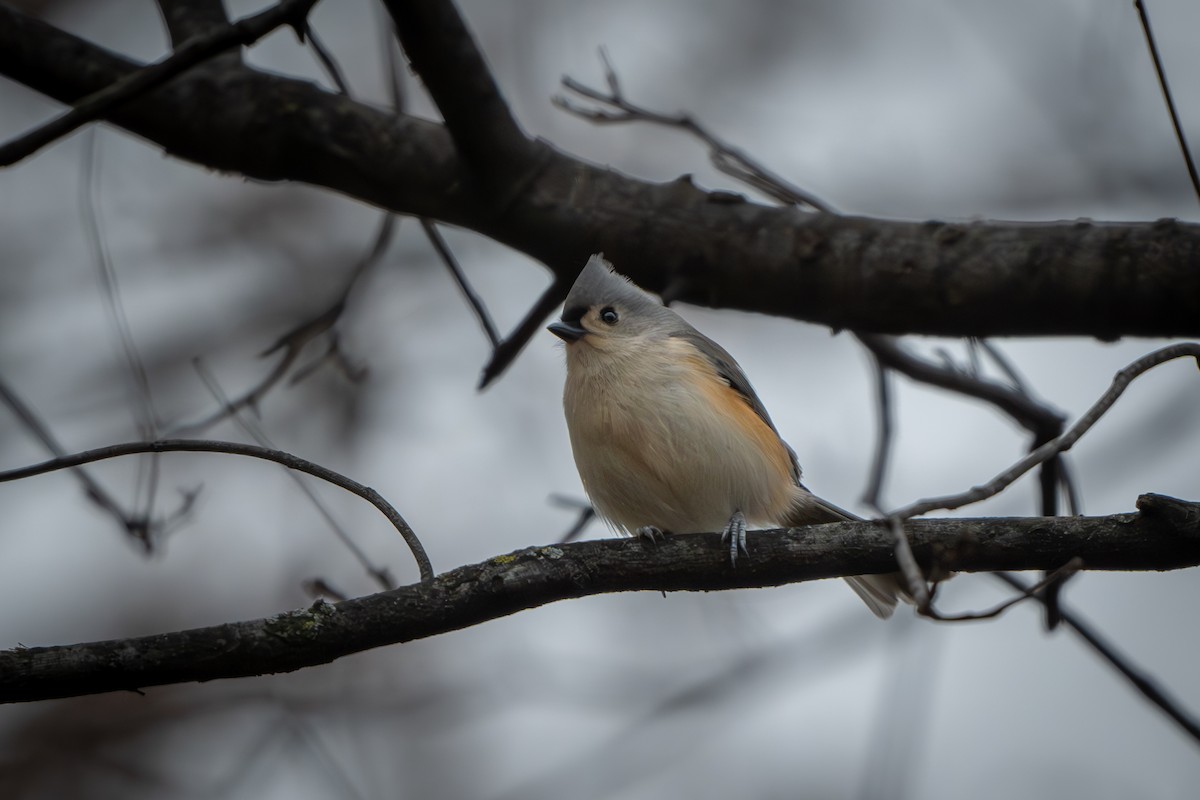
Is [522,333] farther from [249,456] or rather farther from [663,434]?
[249,456]

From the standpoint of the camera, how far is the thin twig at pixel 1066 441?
2.01 metres

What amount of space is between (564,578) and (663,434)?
Result: 1.05m

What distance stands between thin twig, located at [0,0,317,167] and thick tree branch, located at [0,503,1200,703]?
1.03m

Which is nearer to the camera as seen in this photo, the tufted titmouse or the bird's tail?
the tufted titmouse

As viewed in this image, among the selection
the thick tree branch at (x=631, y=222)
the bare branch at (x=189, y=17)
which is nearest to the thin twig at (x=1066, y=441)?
the thick tree branch at (x=631, y=222)

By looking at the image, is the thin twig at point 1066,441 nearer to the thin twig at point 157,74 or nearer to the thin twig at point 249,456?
the thin twig at point 249,456

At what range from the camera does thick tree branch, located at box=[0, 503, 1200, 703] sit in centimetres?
205

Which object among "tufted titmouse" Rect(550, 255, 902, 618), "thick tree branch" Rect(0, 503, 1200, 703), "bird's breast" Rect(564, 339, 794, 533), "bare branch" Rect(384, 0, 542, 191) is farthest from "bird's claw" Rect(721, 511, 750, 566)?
"bare branch" Rect(384, 0, 542, 191)

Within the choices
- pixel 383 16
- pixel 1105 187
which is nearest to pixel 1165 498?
pixel 383 16

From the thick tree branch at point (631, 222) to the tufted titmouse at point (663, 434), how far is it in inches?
10.7

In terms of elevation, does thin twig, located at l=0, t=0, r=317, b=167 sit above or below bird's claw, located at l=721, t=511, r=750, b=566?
above

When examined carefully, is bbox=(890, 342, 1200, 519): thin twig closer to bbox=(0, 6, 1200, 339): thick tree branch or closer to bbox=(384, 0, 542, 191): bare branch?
bbox=(0, 6, 1200, 339): thick tree branch

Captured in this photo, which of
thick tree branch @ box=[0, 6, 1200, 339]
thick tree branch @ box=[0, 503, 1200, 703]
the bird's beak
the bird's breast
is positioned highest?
thick tree branch @ box=[0, 6, 1200, 339]

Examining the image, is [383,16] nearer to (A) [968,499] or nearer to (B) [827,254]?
(B) [827,254]
